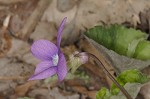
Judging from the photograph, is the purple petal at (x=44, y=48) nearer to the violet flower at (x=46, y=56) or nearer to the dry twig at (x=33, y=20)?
the violet flower at (x=46, y=56)

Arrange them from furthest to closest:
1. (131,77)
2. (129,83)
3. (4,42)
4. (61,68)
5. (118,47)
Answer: (4,42)
(118,47)
(131,77)
(129,83)
(61,68)

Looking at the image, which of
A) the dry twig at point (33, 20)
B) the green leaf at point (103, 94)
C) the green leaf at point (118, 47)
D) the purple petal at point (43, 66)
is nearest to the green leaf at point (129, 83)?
the green leaf at point (103, 94)

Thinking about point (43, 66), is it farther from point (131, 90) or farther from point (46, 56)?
point (131, 90)

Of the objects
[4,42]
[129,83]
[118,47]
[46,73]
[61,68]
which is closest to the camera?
[61,68]

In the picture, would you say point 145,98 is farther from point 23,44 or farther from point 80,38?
point 23,44

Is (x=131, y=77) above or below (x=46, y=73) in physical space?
below

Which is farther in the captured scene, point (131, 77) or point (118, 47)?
point (118, 47)

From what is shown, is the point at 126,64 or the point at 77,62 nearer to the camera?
the point at 77,62

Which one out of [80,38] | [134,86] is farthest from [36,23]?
[134,86]

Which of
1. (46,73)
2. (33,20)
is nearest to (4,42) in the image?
(33,20)
